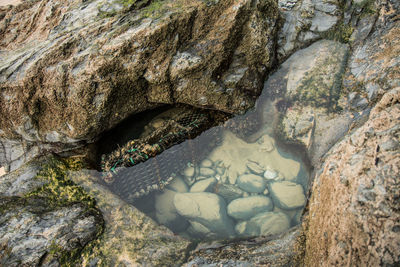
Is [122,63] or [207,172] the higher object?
[122,63]

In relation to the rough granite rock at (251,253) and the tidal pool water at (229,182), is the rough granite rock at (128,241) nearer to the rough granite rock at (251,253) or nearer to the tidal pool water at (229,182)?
the rough granite rock at (251,253)

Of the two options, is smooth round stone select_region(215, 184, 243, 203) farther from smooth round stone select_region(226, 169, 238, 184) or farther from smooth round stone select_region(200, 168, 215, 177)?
smooth round stone select_region(200, 168, 215, 177)

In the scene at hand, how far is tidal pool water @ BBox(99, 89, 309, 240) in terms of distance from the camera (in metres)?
3.29

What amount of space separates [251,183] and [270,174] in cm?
31

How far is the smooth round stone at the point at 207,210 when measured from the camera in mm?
3295

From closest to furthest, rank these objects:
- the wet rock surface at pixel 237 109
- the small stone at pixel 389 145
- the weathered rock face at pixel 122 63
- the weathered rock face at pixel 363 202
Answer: the weathered rock face at pixel 363 202 < the small stone at pixel 389 145 < the wet rock surface at pixel 237 109 < the weathered rock face at pixel 122 63

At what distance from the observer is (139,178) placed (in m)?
3.44

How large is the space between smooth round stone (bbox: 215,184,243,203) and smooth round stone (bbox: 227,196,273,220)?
0.09m

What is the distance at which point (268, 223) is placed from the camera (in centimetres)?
320

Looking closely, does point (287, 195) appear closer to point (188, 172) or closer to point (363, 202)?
point (188, 172)

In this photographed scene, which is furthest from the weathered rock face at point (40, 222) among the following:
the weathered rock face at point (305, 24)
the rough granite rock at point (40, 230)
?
the weathered rock face at point (305, 24)

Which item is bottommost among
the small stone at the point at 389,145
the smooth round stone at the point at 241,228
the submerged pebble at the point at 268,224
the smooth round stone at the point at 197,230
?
the smooth round stone at the point at 241,228

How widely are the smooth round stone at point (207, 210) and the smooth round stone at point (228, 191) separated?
88 mm

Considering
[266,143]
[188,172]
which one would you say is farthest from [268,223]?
[188,172]
